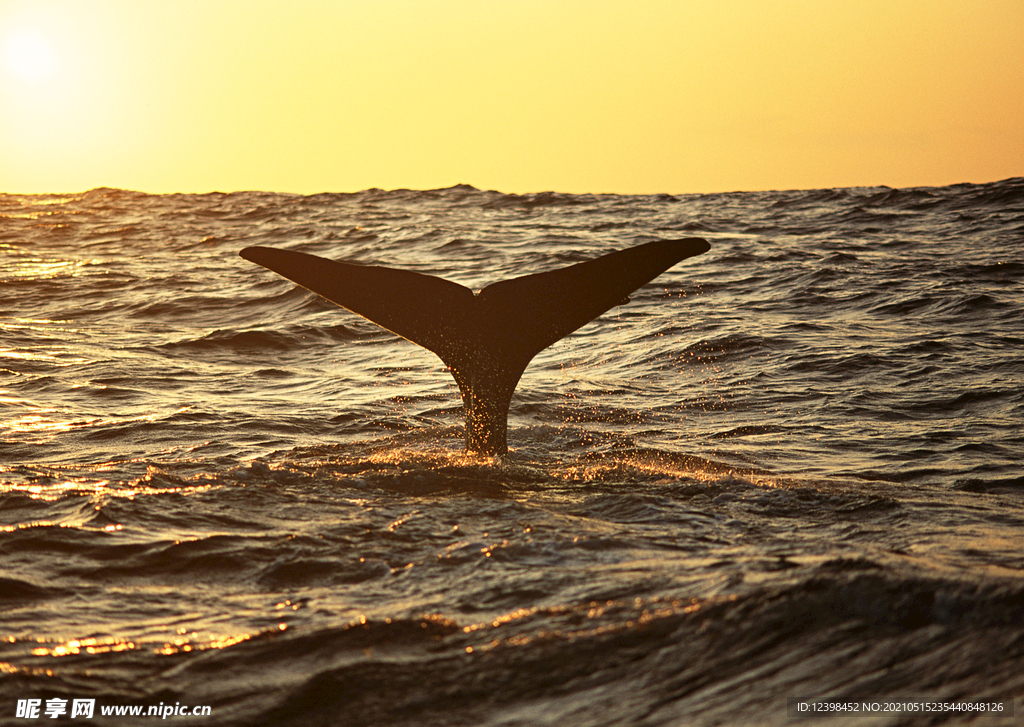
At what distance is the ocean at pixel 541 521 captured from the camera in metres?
4.23

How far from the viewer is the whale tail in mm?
7617

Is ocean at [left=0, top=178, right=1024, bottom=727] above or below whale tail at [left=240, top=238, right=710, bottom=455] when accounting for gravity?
below

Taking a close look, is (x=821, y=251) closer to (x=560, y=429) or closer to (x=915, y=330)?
(x=915, y=330)

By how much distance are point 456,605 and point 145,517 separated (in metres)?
2.96

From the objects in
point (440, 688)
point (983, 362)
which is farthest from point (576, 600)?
point (983, 362)

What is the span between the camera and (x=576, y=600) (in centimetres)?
509

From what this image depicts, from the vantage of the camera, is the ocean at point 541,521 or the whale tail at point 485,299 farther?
the whale tail at point 485,299

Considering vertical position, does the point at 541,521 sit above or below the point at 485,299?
below

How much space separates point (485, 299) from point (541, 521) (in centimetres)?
200

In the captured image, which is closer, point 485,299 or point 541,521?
point 541,521

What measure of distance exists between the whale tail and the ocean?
1.07 metres

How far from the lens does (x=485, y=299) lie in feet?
25.6

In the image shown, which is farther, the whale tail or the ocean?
the whale tail

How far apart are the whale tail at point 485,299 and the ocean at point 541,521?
1.07m
